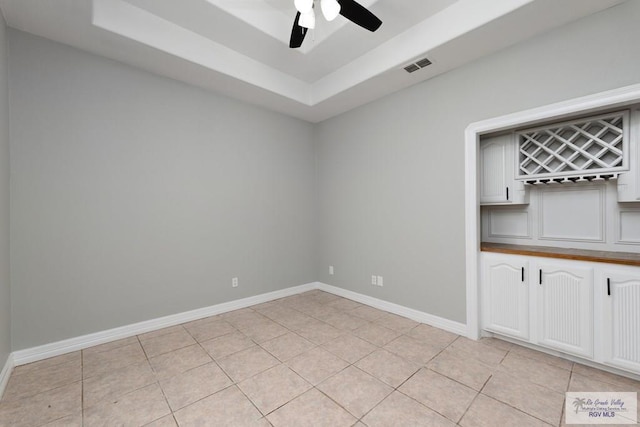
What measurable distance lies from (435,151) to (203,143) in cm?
273

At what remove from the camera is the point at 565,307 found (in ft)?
7.26

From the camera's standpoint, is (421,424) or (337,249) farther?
(337,249)

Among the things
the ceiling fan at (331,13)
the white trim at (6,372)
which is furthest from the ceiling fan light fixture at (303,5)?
the white trim at (6,372)

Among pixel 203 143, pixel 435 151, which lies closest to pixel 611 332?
pixel 435 151

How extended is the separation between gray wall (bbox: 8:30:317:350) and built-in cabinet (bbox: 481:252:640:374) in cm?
274

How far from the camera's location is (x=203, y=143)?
3283 mm

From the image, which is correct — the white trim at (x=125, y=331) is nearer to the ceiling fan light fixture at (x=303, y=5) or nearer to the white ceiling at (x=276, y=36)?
the white ceiling at (x=276, y=36)

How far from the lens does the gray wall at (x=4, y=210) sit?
2.03 metres

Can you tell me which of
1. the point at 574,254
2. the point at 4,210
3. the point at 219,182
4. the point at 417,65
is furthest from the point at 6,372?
the point at 574,254

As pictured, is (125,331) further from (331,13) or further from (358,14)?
(358,14)

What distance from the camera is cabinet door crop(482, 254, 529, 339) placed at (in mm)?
2424

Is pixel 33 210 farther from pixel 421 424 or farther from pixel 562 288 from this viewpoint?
pixel 562 288

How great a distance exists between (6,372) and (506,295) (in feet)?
13.8

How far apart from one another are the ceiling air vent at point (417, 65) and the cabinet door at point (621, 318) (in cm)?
234
